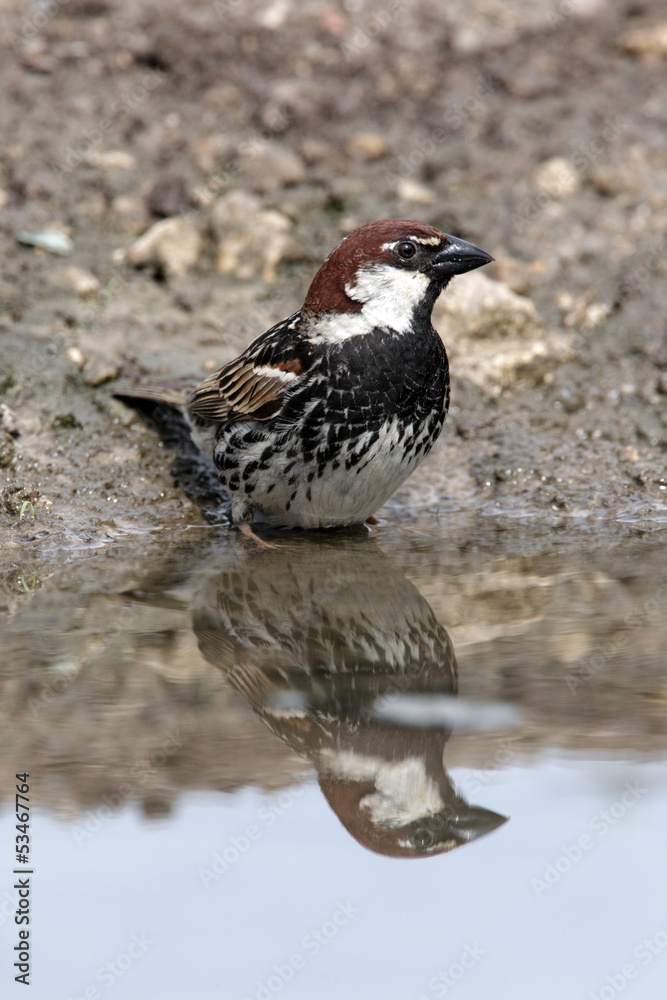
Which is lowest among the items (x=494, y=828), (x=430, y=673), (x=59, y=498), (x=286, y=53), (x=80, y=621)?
(x=59, y=498)

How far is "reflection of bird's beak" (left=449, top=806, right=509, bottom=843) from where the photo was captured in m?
2.96

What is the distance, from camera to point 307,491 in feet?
17.3

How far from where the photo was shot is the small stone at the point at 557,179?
7785mm

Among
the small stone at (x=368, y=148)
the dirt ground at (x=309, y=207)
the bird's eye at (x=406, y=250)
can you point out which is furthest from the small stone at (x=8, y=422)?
the small stone at (x=368, y=148)

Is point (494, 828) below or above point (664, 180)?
below

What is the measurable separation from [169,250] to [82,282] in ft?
2.01

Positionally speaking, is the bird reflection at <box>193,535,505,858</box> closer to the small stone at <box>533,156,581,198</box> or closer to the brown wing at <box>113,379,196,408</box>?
the brown wing at <box>113,379,196,408</box>

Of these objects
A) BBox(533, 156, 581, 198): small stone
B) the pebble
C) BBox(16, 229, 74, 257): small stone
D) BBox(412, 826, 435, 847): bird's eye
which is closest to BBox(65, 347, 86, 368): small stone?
BBox(16, 229, 74, 257): small stone

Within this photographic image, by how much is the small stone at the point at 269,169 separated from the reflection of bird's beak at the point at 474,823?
5.60 meters

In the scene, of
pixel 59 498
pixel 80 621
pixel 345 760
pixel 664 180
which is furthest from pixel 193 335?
pixel 345 760

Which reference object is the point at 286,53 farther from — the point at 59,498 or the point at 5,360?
the point at 59,498

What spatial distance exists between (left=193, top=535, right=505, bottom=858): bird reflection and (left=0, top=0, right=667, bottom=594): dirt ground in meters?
0.99

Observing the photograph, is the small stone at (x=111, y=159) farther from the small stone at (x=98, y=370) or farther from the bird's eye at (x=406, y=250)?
the bird's eye at (x=406, y=250)

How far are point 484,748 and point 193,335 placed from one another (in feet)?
13.9
